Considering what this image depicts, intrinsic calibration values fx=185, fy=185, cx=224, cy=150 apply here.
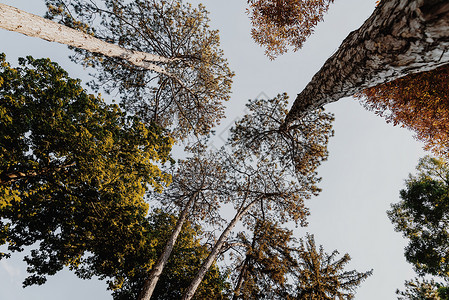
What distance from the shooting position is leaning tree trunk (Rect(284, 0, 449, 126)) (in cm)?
149

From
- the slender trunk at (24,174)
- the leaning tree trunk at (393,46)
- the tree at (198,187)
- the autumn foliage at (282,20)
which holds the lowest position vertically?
the slender trunk at (24,174)

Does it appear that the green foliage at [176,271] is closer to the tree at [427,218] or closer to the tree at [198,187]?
the tree at [198,187]

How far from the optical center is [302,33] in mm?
6953

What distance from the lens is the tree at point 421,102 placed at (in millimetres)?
4242

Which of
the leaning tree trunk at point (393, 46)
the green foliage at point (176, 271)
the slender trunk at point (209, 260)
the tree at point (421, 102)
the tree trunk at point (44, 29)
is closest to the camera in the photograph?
the leaning tree trunk at point (393, 46)

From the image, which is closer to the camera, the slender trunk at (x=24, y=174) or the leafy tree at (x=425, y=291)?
the slender trunk at (x=24, y=174)

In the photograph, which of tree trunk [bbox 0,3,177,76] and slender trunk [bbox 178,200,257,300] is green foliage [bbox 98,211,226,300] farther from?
tree trunk [bbox 0,3,177,76]

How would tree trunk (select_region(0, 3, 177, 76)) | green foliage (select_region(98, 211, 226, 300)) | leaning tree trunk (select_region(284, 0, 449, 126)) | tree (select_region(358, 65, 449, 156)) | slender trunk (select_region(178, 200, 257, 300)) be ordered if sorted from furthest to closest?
green foliage (select_region(98, 211, 226, 300)) → slender trunk (select_region(178, 200, 257, 300)) → tree (select_region(358, 65, 449, 156)) → tree trunk (select_region(0, 3, 177, 76)) → leaning tree trunk (select_region(284, 0, 449, 126))

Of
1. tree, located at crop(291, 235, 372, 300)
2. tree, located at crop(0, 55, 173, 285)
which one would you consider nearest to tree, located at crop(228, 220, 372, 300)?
tree, located at crop(291, 235, 372, 300)

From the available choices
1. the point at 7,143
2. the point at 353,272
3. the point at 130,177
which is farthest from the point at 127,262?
the point at 353,272

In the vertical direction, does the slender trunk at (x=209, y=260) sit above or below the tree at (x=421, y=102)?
below

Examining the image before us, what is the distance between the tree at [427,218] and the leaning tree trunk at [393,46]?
1353 centimetres

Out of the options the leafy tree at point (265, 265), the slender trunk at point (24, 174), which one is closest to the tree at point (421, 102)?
the leafy tree at point (265, 265)

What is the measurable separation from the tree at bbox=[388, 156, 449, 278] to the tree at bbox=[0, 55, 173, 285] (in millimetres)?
15328
